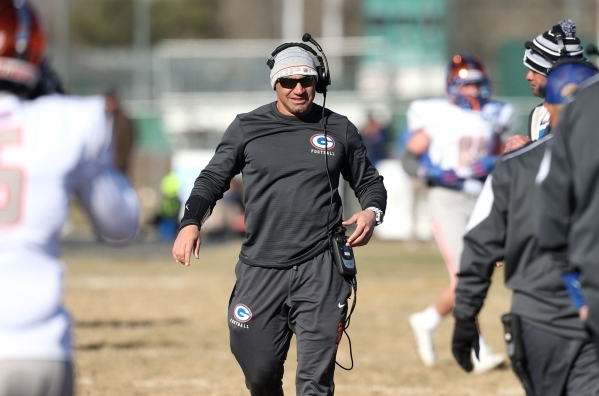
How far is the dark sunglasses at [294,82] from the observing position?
5586 mm

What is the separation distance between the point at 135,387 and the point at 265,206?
8.37ft

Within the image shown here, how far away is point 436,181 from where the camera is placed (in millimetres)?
8445

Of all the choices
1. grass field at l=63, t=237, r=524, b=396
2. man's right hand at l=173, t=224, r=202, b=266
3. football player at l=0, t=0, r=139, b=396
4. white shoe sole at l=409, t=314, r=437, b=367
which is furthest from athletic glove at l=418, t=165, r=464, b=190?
football player at l=0, t=0, r=139, b=396

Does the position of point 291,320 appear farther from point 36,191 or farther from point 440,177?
point 440,177

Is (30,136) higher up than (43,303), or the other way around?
(30,136)

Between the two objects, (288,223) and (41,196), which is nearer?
(41,196)

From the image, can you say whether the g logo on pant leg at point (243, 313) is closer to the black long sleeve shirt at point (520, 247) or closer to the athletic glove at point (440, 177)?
the black long sleeve shirt at point (520, 247)

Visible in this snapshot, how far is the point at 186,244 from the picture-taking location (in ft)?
17.1

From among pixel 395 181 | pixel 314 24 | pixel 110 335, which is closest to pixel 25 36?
pixel 110 335

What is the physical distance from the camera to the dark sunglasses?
559 centimetres

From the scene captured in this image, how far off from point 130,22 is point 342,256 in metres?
49.5

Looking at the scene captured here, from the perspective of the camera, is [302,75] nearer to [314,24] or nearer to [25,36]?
[25,36]

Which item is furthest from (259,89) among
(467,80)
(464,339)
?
(464,339)

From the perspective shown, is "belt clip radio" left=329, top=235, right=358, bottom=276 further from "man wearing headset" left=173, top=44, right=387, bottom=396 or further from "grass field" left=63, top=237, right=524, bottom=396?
"grass field" left=63, top=237, right=524, bottom=396
